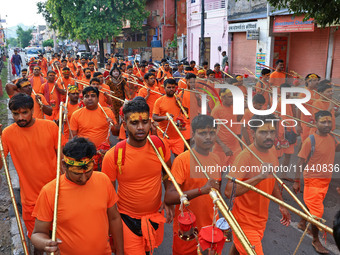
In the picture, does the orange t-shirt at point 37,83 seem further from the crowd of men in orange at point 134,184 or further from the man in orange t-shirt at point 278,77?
the man in orange t-shirt at point 278,77

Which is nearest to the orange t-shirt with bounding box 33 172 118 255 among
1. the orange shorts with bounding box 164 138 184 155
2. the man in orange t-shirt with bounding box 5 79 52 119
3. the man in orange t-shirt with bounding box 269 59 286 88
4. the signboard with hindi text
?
the orange shorts with bounding box 164 138 184 155

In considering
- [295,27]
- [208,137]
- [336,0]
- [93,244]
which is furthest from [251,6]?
[93,244]

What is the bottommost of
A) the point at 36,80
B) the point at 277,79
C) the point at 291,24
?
the point at 277,79

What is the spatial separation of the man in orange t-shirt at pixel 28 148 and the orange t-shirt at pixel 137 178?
43.8 inches

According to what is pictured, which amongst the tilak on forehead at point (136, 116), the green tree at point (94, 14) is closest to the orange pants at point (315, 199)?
the tilak on forehead at point (136, 116)

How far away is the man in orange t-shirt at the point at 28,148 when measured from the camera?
413 centimetres

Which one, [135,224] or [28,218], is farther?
[28,218]

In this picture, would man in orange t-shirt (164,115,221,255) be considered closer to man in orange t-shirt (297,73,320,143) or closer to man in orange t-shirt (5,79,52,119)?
man in orange t-shirt (297,73,320,143)

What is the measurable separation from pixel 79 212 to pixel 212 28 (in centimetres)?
2162

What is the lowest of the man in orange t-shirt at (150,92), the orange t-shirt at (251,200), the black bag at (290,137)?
the black bag at (290,137)

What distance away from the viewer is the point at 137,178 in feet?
11.7

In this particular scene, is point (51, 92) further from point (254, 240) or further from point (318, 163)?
point (254, 240)

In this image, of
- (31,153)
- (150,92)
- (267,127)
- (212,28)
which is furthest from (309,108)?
(212,28)

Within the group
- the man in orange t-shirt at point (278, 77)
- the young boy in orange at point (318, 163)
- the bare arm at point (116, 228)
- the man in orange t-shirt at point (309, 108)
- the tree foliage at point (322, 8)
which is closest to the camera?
the bare arm at point (116, 228)
